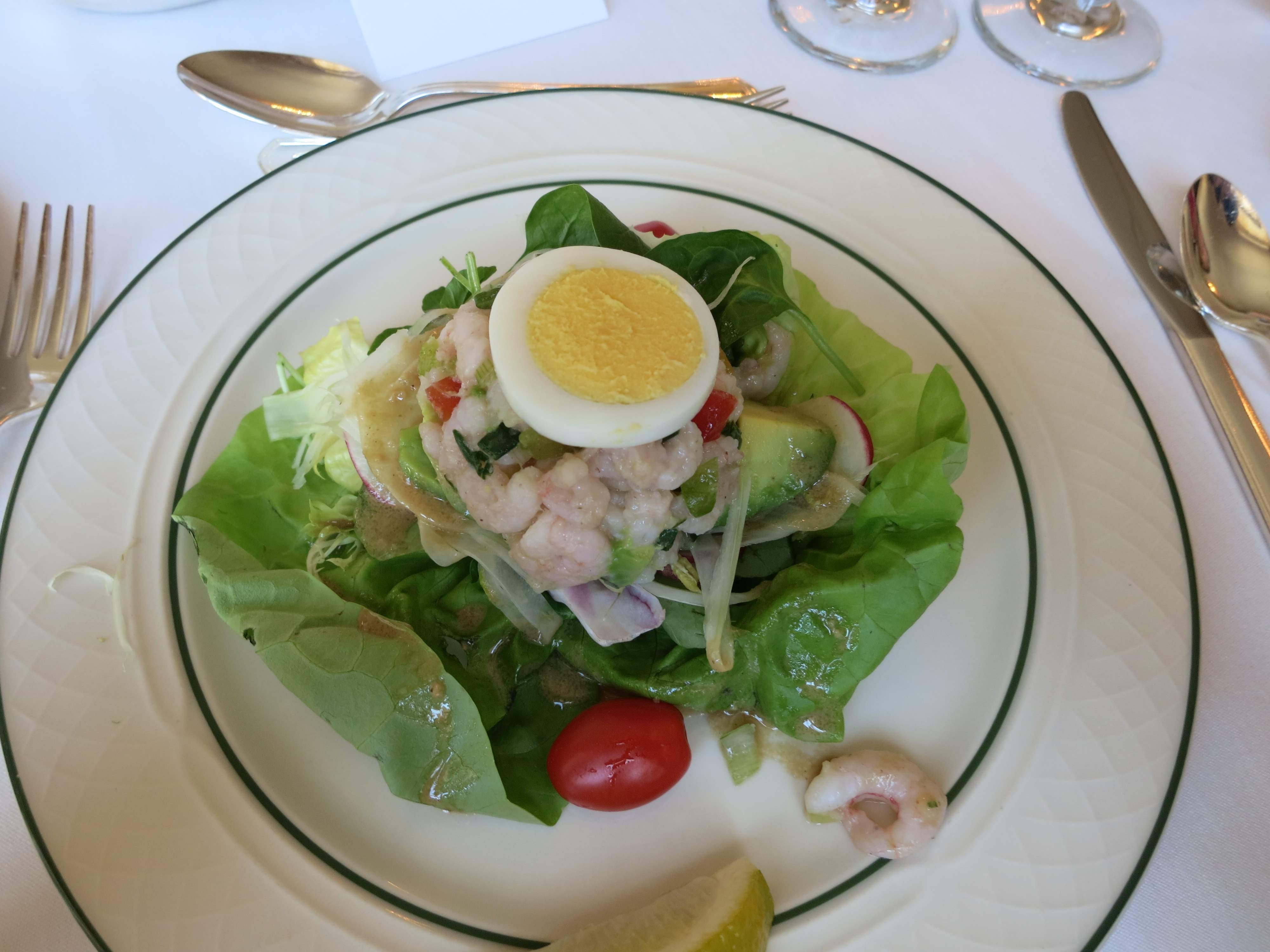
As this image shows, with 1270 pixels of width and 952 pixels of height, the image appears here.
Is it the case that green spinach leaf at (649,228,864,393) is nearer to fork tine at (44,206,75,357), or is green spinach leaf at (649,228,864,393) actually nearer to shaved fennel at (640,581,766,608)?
shaved fennel at (640,581,766,608)

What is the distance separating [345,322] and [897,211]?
6.82ft

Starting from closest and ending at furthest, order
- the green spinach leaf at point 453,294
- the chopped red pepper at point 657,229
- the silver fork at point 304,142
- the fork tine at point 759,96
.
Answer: the green spinach leaf at point 453,294
the chopped red pepper at point 657,229
the silver fork at point 304,142
the fork tine at point 759,96

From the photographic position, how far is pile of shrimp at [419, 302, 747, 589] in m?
1.88

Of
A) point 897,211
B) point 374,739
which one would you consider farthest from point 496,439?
point 897,211

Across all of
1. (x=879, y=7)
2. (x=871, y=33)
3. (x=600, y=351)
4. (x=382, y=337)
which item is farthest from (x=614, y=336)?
(x=879, y=7)

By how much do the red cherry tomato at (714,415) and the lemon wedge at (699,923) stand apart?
3.70ft

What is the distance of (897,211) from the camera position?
2748 mm

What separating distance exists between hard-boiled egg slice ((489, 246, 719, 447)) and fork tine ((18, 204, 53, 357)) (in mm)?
1834

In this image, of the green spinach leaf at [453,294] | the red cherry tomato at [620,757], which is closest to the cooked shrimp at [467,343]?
the green spinach leaf at [453,294]

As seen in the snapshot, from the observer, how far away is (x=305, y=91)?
10.3 feet

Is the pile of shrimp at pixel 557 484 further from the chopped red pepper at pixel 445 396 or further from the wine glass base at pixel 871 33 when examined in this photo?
the wine glass base at pixel 871 33

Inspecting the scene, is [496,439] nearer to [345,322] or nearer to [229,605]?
[229,605]

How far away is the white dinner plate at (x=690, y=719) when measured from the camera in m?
1.79

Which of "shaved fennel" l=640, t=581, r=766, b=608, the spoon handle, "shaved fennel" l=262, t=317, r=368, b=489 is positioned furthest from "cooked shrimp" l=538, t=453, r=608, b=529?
the spoon handle
